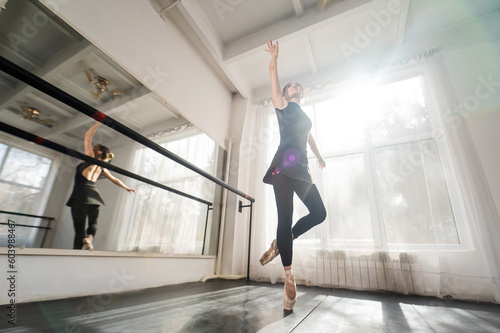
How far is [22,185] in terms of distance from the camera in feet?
3.28

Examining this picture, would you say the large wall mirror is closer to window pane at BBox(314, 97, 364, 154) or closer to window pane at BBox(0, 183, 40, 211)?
window pane at BBox(0, 183, 40, 211)

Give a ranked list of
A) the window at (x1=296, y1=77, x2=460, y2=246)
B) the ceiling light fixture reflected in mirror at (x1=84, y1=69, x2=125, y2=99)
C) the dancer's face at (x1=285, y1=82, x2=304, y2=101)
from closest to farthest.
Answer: the ceiling light fixture reflected in mirror at (x1=84, y1=69, x2=125, y2=99)
the dancer's face at (x1=285, y1=82, x2=304, y2=101)
the window at (x1=296, y1=77, x2=460, y2=246)

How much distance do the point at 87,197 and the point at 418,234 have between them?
2.53 meters

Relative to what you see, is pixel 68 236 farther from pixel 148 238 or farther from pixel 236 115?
pixel 236 115

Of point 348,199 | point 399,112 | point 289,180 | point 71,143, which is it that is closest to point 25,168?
point 71,143

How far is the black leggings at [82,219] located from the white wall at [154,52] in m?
1.02

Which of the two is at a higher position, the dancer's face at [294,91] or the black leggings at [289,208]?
the dancer's face at [294,91]

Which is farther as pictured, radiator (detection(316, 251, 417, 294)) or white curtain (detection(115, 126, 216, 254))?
radiator (detection(316, 251, 417, 294))

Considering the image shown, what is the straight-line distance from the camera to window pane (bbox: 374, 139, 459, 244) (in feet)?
5.89

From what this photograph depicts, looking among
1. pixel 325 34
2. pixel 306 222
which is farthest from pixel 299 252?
pixel 325 34

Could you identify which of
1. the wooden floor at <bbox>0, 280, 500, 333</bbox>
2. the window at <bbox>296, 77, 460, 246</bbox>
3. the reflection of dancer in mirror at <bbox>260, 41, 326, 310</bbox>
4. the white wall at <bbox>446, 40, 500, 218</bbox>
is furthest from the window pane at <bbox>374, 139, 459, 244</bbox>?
the reflection of dancer in mirror at <bbox>260, 41, 326, 310</bbox>

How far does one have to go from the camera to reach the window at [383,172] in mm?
1864

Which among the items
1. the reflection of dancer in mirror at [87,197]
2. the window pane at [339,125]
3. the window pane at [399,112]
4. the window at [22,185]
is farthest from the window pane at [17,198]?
the window pane at [399,112]

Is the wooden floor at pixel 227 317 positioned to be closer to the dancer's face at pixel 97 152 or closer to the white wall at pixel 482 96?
the dancer's face at pixel 97 152
